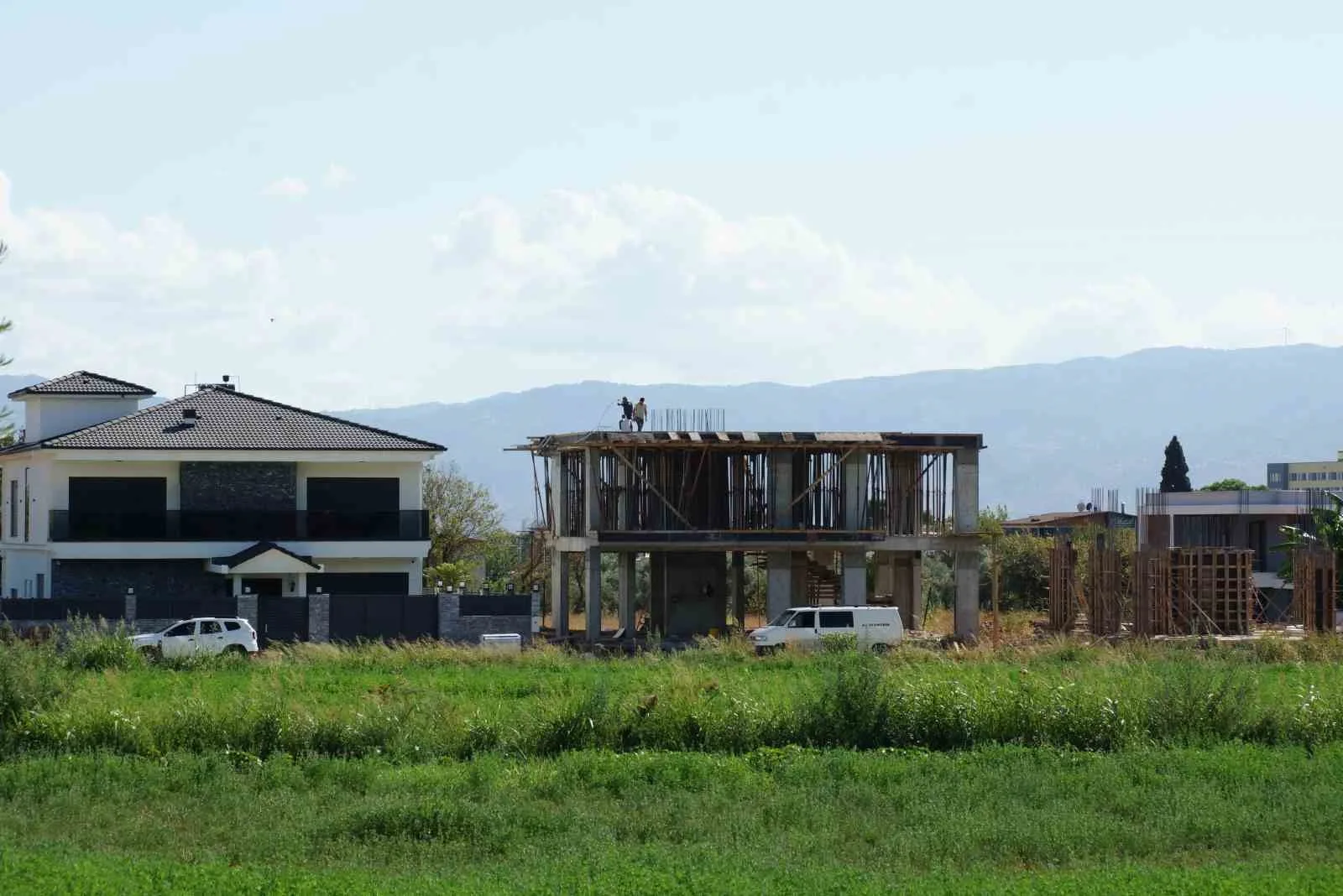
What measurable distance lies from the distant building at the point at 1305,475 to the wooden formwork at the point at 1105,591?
5417 cm

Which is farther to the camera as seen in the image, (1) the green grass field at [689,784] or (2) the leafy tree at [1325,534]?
(2) the leafy tree at [1325,534]

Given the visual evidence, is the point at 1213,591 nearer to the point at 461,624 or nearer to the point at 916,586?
the point at 916,586

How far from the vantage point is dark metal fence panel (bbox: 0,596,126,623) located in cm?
4262

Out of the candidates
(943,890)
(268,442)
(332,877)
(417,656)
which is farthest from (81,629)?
(943,890)

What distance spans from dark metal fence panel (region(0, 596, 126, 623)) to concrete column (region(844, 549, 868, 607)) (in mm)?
21358

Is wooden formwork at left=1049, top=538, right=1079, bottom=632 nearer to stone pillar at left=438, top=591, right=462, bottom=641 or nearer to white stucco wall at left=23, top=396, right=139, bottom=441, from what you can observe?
stone pillar at left=438, top=591, right=462, bottom=641

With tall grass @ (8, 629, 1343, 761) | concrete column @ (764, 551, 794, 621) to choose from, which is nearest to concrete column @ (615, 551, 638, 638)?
concrete column @ (764, 551, 794, 621)

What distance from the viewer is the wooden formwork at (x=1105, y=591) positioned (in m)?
50.6

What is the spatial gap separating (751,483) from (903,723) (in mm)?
28750

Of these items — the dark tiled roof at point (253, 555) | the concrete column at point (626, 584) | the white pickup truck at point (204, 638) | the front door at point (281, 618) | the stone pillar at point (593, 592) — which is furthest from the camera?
the concrete column at point (626, 584)

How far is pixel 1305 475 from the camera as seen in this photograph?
109750mm

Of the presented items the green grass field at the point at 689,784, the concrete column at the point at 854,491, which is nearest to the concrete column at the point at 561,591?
the concrete column at the point at 854,491

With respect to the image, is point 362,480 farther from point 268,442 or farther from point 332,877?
point 332,877

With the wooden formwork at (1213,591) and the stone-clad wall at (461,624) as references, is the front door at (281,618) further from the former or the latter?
the wooden formwork at (1213,591)
